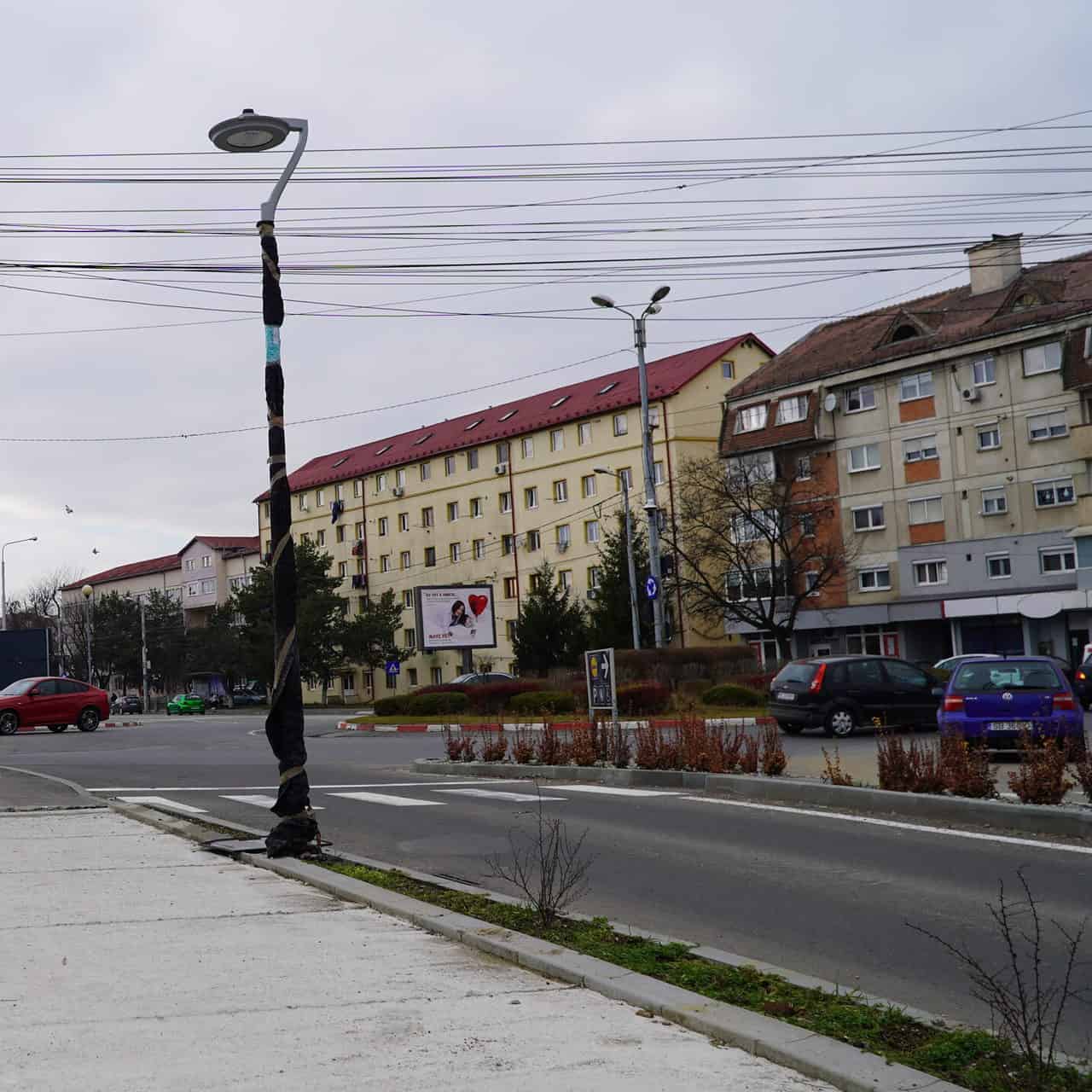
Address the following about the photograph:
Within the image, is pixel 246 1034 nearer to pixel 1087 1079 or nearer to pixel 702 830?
pixel 1087 1079

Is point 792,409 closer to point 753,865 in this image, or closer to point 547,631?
point 547,631

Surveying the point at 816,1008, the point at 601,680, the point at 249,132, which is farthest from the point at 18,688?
the point at 816,1008

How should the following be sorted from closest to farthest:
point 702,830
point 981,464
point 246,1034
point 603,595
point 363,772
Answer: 1. point 246,1034
2. point 702,830
3. point 363,772
4. point 981,464
5. point 603,595

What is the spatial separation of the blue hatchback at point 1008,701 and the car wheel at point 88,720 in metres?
28.1

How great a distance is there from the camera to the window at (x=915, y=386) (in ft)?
184

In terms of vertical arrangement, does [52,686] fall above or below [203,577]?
below

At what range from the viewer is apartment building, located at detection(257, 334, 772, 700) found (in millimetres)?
69312

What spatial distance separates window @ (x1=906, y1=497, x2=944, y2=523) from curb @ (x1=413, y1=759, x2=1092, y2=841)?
39.0 metres

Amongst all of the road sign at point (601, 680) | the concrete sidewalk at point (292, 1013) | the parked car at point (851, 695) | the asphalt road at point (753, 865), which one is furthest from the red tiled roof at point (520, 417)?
the concrete sidewalk at point (292, 1013)

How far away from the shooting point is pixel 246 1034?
5.17 metres

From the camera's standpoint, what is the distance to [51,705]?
39.3 meters

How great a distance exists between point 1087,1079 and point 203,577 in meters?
120

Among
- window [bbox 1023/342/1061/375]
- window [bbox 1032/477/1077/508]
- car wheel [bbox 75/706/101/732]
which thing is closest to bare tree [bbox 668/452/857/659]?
window [bbox 1032/477/1077/508]

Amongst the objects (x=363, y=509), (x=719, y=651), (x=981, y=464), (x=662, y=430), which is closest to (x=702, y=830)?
(x=719, y=651)
